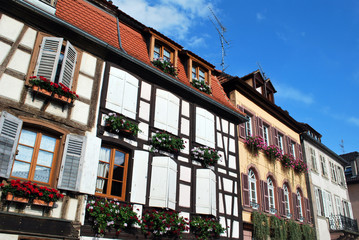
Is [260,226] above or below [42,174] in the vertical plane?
below

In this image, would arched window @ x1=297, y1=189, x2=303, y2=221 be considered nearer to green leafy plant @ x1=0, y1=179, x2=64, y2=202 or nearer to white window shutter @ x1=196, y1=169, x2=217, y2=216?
white window shutter @ x1=196, y1=169, x2=217, y2=216

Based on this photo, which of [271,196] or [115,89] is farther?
[271,196]

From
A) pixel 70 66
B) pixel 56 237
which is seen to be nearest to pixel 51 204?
pixel 56 237

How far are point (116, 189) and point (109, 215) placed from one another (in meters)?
1.06

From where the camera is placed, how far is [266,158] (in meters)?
16.5

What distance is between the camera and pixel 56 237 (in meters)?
7.86

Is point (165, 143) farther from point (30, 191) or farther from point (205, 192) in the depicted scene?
point (30, 191)

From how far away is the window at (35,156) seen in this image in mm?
7930

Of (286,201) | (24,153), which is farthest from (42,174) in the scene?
(286,201)

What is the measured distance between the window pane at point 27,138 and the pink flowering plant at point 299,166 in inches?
547

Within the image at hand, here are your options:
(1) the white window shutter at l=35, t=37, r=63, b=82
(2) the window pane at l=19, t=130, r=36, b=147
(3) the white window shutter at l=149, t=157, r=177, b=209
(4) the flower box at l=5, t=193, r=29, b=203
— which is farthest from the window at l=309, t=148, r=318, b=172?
(4) the flower box at l=5, t=193, r=29, b=203

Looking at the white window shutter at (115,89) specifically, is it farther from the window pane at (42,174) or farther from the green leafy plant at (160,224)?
the green leafy plant at (160,224)

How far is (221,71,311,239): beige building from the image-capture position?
1494 cm

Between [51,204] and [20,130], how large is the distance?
1.81m
